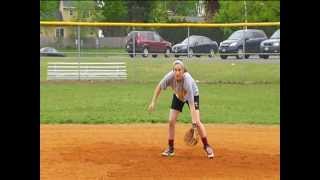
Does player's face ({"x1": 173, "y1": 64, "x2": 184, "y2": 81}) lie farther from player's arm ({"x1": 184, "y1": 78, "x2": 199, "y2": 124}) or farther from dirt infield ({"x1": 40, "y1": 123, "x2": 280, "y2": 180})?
dirt infield ({"x1": 40, "y1": 123, "x2": 280, "y2": 180})

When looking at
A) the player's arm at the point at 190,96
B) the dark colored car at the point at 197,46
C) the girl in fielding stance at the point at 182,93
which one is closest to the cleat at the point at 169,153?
the girl in fielding stance at the point at 182,93

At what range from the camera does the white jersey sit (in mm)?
8609

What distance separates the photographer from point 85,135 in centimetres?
1154

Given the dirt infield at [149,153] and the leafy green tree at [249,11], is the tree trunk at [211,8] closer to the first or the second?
the leafy green tree at [249,11]

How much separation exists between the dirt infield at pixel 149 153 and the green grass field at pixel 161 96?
1464 mm

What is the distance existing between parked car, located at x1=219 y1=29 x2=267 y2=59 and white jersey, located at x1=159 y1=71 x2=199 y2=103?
591 inches

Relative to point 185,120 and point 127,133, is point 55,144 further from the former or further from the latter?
point 185,120

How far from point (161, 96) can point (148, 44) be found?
217 inches

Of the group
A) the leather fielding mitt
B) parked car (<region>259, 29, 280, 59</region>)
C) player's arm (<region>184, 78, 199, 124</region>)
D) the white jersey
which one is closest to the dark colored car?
parked car (<region>259, 29, 280, 59</region>)

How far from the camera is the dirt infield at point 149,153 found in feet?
24.7

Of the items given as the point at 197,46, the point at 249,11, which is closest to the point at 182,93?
the point at 197,46

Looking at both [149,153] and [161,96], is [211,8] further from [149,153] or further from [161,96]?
[149,153]
